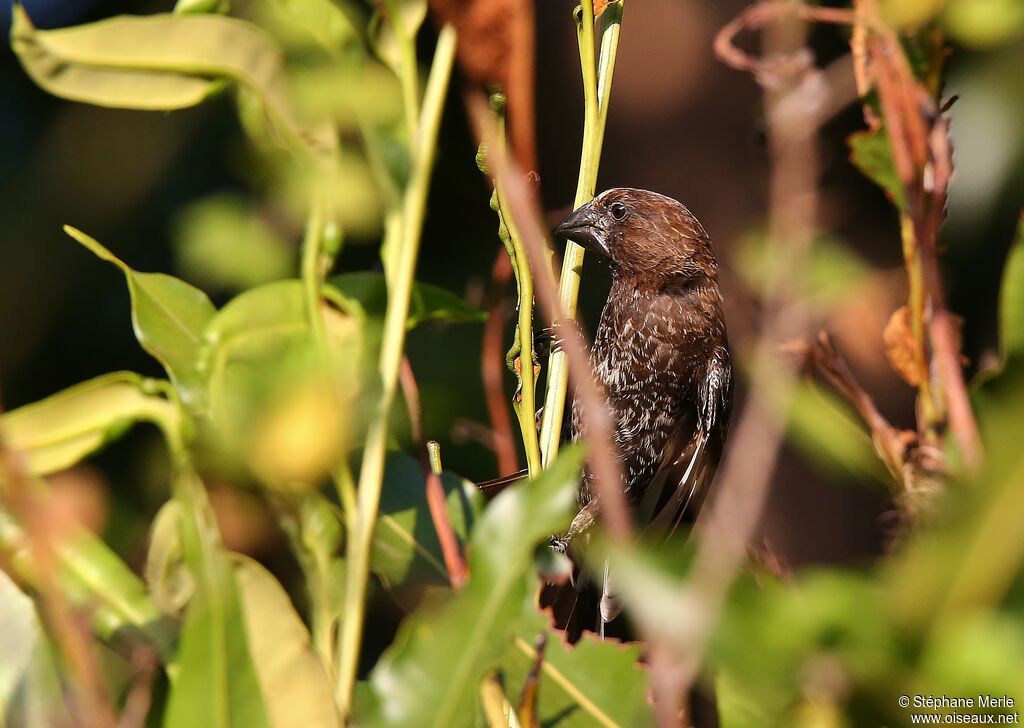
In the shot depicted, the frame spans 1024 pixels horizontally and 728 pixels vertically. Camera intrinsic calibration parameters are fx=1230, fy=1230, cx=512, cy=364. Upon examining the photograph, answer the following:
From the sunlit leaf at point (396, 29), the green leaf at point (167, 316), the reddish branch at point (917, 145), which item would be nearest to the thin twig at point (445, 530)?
the green leaf at point (167, 316)

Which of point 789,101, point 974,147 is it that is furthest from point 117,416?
point 974,147

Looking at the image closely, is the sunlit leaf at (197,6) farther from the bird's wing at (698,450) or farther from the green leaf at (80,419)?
the bird's wing at (698,450)

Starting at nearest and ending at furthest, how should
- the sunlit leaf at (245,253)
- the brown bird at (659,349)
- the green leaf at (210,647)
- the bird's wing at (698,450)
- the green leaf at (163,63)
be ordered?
the green leaf at (210,647)
the green leaf at (163,63)
the sunlit leaf at (245,253)
the bird's wing at (698,450)
the brown bird at (659,349)

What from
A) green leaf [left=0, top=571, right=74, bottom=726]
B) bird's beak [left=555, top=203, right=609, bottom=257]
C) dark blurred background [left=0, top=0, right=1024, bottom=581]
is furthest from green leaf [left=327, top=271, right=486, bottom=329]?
dark blurred background [left=0, top=0, right=1024, bottom=581]

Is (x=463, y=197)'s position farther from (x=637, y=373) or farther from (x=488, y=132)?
(x=488, y=132)

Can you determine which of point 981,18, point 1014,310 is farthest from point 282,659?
point 981,18
